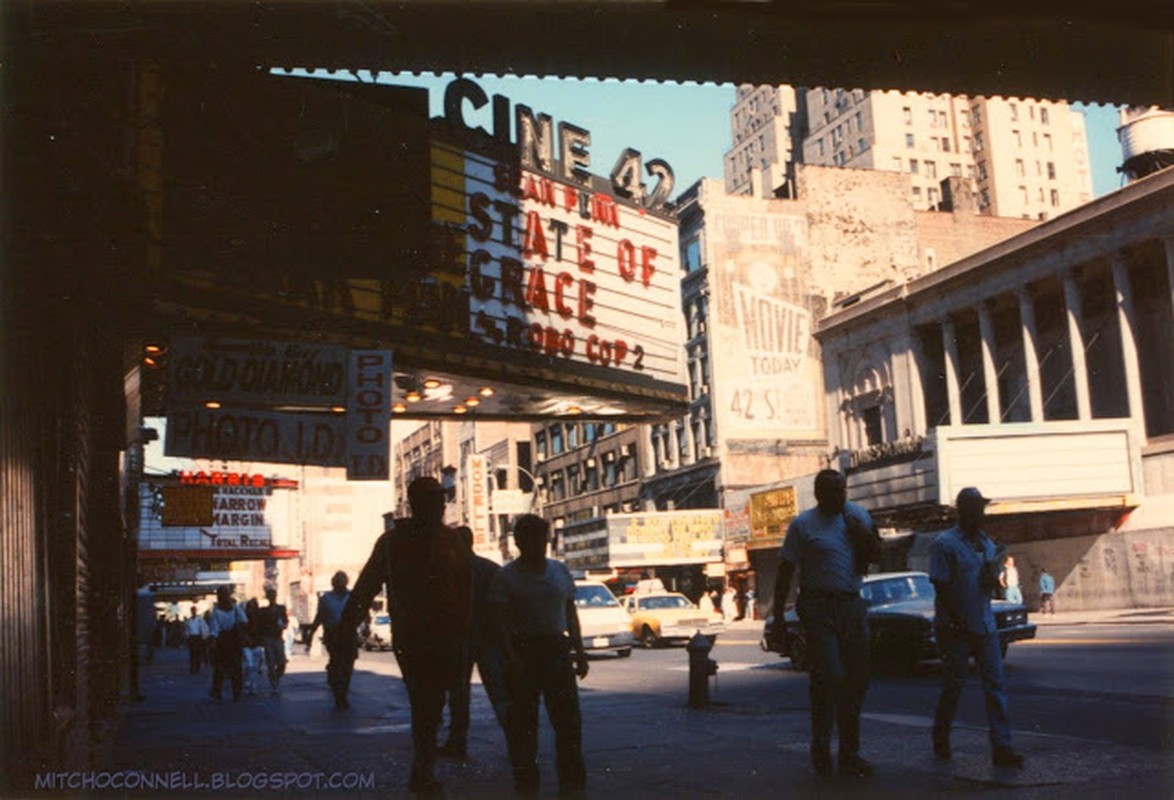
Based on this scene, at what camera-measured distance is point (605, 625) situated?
2775cm

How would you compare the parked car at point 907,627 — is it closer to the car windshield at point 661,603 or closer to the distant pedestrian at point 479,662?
the distant pedestrian at point 479,662

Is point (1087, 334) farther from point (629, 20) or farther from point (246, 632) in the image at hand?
point (629, 20)

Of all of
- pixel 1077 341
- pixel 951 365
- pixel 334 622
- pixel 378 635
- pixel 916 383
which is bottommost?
pixel 378 635

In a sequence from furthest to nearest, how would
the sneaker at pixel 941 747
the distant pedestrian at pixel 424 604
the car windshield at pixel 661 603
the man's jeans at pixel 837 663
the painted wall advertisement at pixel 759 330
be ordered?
the painted wall advertisement at pixel 759 330, the car windshield at pixel 661 603, the sneaker at pixel 941 747, the man's jeans at pixel 837 663, the distant pedestrian at pixel 424 604

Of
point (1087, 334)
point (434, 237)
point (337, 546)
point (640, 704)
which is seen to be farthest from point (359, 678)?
point (337, 546)

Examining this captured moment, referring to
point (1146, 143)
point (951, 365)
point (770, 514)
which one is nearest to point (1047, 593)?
point (951, 365)

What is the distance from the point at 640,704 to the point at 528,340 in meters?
4.39

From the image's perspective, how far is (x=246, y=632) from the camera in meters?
20.2

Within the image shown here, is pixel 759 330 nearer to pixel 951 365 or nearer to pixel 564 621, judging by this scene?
pixel 951 365

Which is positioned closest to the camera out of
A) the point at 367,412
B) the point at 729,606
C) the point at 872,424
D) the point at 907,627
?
the point at 367,412

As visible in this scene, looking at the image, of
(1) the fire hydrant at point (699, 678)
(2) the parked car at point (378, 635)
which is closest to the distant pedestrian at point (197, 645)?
(2) the parked car at point (378, 635)

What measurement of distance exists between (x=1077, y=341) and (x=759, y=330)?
19.6 meters

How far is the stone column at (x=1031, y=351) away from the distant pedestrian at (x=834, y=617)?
40732 mm

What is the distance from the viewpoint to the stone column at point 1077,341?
4309 centimetres
